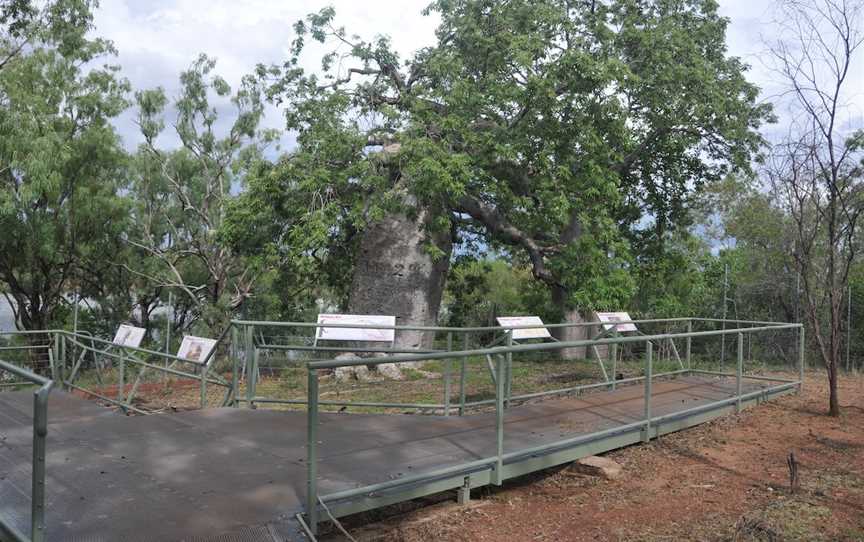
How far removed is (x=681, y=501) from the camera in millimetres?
6055

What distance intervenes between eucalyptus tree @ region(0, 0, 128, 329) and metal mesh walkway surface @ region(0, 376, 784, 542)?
1209 cm

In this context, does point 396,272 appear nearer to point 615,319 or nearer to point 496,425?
point 615,319

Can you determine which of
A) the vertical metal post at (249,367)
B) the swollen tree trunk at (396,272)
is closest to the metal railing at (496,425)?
the vertical metal post at (249,367)

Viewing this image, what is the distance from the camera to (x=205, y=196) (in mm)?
24000

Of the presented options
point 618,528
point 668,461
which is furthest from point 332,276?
point 618,528

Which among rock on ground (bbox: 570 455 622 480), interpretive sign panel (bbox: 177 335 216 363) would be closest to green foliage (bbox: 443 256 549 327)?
interpretive sign panel (bbox: 177 335 216 363)

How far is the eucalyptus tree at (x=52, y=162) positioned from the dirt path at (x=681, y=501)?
15843 millimetres

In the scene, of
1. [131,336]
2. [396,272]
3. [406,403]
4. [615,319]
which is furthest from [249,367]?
[396,272]

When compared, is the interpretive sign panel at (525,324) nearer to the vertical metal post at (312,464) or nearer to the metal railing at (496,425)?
the metal railing at (496,425)

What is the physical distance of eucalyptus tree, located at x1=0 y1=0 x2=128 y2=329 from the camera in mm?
18938

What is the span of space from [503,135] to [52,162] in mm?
12235

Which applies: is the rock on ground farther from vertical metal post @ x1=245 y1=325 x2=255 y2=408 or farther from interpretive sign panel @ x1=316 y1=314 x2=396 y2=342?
interpretive sign panel @ x1=316 y1=314 x2=396 y2=342

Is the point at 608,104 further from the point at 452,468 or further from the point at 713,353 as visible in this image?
the point at 452,468

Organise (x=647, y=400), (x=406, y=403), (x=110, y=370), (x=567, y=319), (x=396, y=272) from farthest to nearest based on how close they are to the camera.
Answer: (x=567, y=319)
(x=110, y=370)
(x=396, y=272)
(x=406, y=403)
(x=647, y=400)
